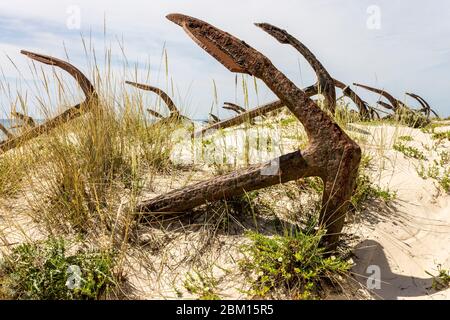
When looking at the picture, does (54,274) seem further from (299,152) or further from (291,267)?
(299,152)

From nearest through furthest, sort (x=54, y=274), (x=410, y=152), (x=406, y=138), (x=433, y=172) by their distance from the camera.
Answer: (x=54, y=274), (x=433, y=172), (x=410, y=152), (x=406, y=138)

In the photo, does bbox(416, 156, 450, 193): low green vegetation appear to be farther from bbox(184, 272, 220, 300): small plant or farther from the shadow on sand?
bbox(184, 272, 220, 300): small plant

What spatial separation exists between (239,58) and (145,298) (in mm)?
1631

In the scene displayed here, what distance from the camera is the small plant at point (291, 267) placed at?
2.56 metres

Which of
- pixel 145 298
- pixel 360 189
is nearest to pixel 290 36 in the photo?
pixel 360 189

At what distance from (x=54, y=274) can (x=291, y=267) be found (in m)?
1.48

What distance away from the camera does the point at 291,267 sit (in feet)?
8.64

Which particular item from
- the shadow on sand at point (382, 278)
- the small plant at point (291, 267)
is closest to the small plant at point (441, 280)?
the shadow on sand at point (382, 278)

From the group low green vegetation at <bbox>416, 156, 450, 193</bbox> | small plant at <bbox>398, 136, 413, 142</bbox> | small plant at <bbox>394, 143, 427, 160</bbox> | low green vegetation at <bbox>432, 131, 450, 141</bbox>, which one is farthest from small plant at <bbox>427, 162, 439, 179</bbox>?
low green vegetation at <bbox>432, 131, 450, 141</bbox>

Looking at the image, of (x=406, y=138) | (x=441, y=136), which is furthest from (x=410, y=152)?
(x=441, y=136)

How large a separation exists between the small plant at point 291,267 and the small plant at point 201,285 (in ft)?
0.79

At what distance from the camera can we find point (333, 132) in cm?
256

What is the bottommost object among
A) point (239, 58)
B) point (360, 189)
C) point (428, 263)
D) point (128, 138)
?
point (428, 263)
